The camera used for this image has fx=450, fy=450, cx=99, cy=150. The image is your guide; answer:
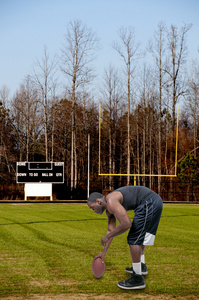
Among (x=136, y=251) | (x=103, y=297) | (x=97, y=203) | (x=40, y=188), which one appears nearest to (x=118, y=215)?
(x=97, y=203)

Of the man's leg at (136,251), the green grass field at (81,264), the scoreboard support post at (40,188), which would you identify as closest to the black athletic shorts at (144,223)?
the man's leg at (136,251)

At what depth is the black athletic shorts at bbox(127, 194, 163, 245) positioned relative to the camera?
6.00 m

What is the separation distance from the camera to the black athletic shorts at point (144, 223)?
6000 millimetres

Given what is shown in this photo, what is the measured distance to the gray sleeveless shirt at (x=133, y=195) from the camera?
593 cm

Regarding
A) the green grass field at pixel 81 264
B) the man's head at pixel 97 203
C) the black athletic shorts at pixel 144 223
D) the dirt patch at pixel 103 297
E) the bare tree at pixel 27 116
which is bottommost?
the green grass field at pixel 81 264

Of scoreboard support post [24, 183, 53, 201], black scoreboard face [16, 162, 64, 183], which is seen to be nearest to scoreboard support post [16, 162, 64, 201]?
black scoreboard face [16, 162, 64, 183]

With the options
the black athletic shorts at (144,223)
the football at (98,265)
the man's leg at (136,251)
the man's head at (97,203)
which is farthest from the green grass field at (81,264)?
the man's head at (97,203)

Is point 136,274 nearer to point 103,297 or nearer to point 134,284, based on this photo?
point 134,284

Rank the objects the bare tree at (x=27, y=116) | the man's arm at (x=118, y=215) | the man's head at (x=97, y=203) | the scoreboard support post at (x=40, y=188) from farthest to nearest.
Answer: the bare tree at (x=27, y=116)
the scoreboard support post at (x=40, y=188)
the man's head at (x=97, y=203)
the man's arm at (x=118, y=215)

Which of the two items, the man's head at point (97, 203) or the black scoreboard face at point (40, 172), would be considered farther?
the black scoreboard face at point (40, 172)

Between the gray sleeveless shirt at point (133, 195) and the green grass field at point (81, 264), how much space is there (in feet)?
3.87

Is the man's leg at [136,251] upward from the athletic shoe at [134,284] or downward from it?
upward

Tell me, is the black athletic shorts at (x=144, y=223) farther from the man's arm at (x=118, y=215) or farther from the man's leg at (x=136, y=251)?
the man's arm at (x=118, y=215)

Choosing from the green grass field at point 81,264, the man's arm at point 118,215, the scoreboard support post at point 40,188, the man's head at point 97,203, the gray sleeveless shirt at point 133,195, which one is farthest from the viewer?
the scoreboard support post at point 40,188
